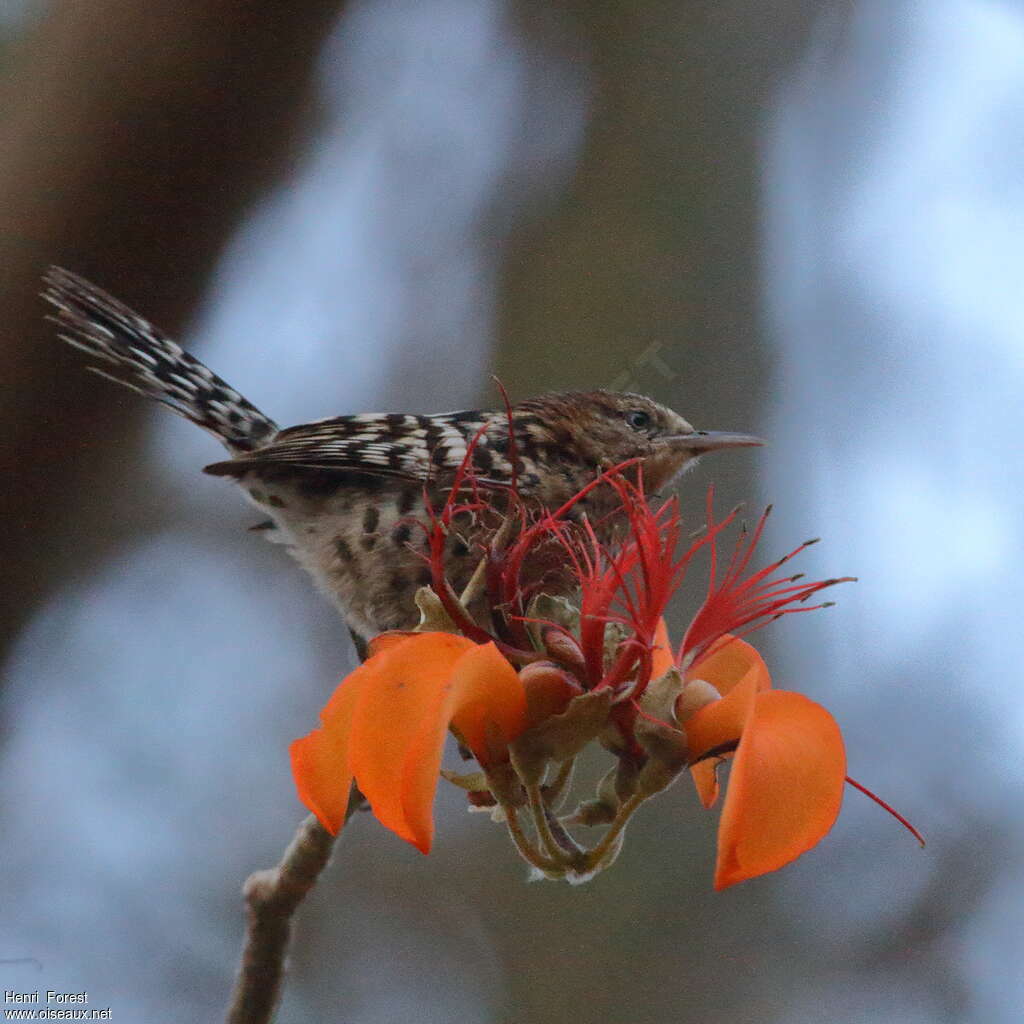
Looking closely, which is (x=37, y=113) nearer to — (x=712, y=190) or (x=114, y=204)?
(x=114, y=204)

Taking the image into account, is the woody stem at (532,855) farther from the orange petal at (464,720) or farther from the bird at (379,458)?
the bird at (379,458)

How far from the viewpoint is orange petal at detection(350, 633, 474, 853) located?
4.42 feet

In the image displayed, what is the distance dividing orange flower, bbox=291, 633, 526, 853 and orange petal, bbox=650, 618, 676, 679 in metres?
0.27

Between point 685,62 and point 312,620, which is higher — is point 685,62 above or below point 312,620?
Result: above

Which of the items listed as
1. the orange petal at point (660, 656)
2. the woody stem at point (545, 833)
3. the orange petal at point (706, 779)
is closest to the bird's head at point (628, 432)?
the orange petal at point (660, 656)

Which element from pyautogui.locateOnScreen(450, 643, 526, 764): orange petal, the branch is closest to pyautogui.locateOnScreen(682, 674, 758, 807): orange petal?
pyautogui.locateOnScreen(450, 643, 526, 764): orange petal

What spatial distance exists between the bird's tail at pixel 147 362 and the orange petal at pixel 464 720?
1.46m

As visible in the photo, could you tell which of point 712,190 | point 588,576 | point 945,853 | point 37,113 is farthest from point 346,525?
point 945,853

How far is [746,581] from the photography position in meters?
1.93

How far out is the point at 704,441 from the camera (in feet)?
12.6

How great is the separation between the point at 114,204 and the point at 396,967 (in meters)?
3.65

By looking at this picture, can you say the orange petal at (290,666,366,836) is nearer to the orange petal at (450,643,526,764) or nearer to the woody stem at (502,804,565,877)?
the orange petal at (450,643,526,764)

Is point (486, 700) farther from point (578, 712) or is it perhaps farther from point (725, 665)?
point (725, 665)

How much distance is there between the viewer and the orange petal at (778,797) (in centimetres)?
135
